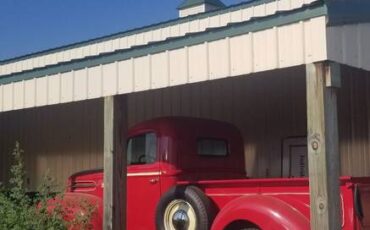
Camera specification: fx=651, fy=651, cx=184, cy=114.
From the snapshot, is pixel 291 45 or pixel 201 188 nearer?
pixel 291 45

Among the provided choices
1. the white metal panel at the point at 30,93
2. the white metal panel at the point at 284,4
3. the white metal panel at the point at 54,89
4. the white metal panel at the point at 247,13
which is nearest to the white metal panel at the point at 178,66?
the white metal panel at the point at 54,89

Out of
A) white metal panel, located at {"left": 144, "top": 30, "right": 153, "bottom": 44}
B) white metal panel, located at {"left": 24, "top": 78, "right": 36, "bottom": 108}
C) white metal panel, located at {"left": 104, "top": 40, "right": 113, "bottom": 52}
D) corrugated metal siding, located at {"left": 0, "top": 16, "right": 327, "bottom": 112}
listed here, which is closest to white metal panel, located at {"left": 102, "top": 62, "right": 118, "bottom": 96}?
corrugated metal siding, located at {"left": 0, "top": 16, "right": 327, "bottom": 112}

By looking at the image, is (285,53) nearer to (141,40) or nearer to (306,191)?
(306,191)

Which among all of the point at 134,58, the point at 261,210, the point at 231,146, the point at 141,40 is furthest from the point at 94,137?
the point at 261,210

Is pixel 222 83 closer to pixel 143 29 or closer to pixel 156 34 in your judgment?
pixel 156 34

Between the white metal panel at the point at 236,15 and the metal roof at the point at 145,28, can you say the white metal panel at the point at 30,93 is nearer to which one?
the white metal panel at the point at 236,15

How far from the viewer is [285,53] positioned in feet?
21.0

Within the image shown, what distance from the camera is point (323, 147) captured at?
607 centimetres

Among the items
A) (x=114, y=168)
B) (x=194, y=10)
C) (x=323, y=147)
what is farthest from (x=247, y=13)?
(x=323, y=147)

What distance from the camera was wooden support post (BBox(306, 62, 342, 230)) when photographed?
6066mm

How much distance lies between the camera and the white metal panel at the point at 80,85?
Answer: 28.1ft

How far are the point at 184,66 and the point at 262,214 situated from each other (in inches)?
73.6

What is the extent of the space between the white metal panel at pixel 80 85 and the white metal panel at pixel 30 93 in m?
0.88

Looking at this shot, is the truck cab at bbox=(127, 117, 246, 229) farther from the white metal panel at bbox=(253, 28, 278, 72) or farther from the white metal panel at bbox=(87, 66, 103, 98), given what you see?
the white metal panel at bbox=(253, 28, 278, 72)
